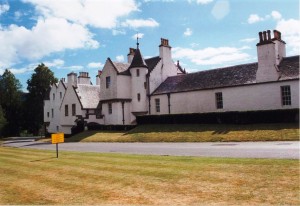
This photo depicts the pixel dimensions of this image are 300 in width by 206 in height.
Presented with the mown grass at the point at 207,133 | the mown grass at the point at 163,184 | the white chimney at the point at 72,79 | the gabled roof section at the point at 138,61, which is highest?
the gabled roof section at the point at 138,61

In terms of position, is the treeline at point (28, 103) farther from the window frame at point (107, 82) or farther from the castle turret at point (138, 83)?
the castle turret at point (138, 83)

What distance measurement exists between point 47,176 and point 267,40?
97.1ft

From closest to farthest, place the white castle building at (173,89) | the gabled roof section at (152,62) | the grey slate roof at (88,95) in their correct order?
the white castle building at (173,89), the gabled roof section at (152,62), the grey slate roof at (88,95)

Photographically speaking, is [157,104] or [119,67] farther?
[119,67]

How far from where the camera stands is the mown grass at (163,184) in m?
7.55

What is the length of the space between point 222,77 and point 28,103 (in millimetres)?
50615

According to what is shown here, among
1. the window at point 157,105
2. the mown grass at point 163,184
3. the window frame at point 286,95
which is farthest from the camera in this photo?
the window at point 157,105

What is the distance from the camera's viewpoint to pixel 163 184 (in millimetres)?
9086

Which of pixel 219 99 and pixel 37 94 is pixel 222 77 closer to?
pixel 219 99

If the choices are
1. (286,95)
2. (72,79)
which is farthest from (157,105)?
A: (286,95)

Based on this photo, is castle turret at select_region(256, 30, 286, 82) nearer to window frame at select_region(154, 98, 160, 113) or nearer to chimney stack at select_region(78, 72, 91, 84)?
window frame at select_region(154, 98, 160, 113)

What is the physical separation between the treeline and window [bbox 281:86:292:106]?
54.2 metres

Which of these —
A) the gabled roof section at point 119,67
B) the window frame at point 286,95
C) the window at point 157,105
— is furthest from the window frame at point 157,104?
the window frame at point 286,95

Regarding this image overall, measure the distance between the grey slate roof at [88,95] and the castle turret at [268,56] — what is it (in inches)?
1037
